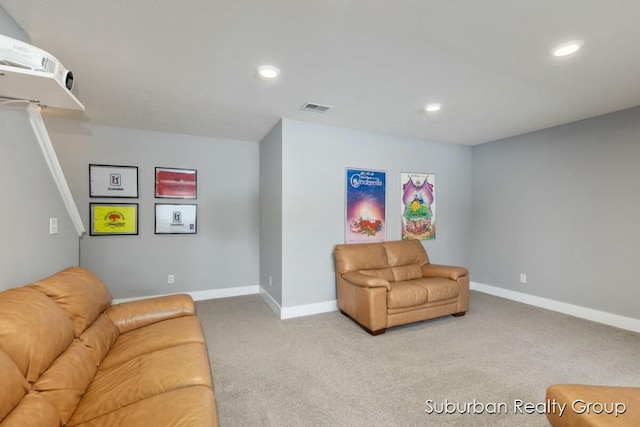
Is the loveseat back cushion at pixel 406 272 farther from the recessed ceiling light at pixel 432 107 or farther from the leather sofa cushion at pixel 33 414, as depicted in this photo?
the leather sofa cushion at pixel 33 414

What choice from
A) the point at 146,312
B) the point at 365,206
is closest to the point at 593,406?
the point at 146,312

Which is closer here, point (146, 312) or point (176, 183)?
point (146, 312)

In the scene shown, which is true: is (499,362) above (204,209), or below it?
below

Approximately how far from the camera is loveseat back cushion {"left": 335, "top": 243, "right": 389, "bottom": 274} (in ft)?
11.7

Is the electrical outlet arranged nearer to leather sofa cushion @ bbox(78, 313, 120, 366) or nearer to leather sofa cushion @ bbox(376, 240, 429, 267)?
leather sofa cushion @ bbox(78, 313, 120, 366)

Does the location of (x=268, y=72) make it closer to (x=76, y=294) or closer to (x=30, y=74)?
(x=30, y=74)

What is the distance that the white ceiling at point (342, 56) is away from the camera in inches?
64.2

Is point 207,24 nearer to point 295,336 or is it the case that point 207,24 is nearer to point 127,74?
point 127,74

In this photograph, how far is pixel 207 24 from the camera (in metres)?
1.75

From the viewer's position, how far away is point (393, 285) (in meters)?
3.24

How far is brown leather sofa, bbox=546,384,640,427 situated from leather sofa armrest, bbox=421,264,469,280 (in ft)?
6.78

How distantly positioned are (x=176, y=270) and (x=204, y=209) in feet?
3.12

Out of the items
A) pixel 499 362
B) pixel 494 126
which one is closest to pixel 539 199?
pixel 494 126

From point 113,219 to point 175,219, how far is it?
2.40 feet
